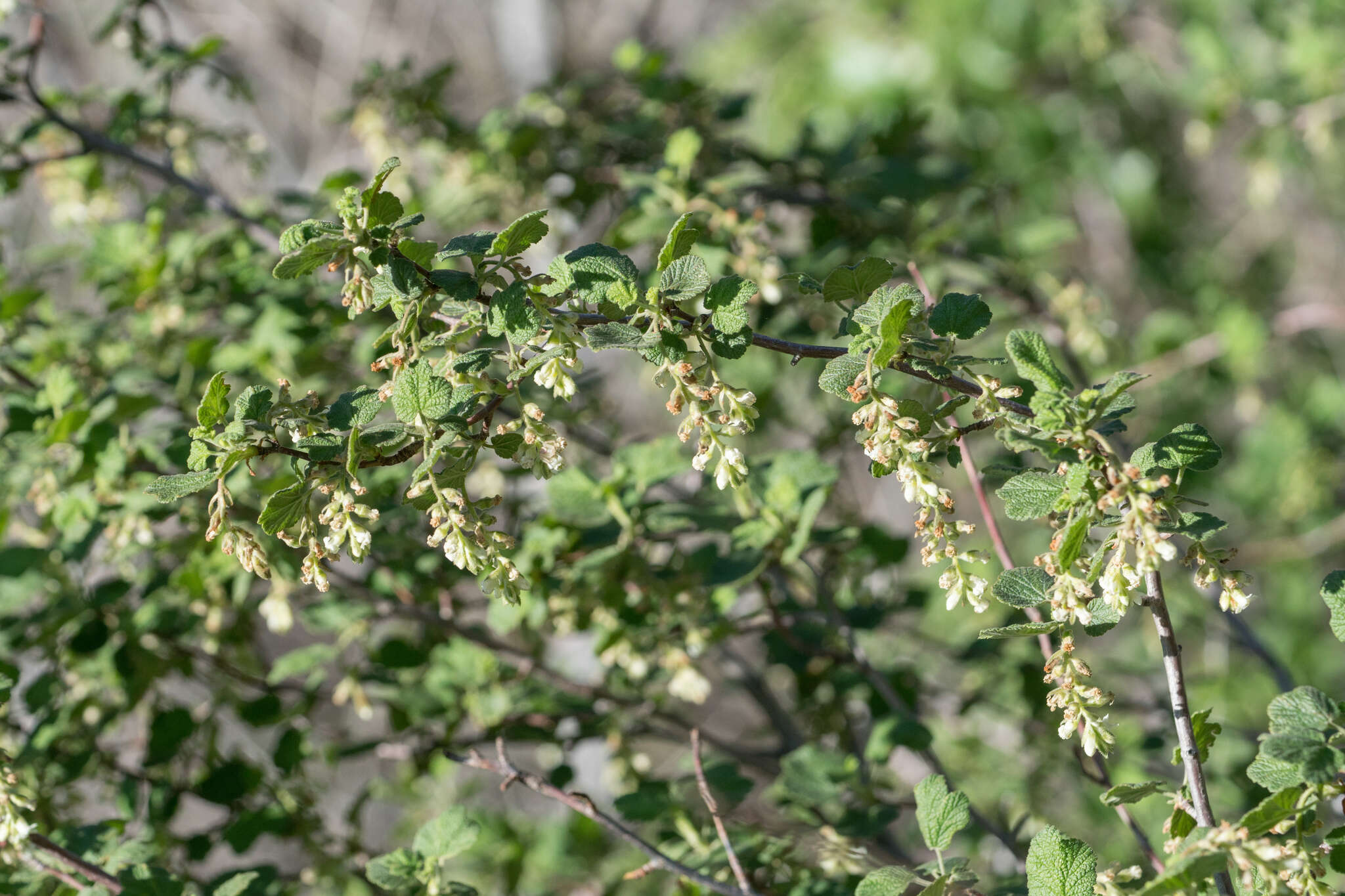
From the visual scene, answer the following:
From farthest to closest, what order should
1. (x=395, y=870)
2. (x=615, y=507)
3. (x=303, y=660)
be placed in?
(x=303, y=660) < (x=615, y=507) < (x=395, y=870)

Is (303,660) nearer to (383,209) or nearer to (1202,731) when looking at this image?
(383,209)

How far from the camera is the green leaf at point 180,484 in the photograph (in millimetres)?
773

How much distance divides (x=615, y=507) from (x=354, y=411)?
47 centimetres

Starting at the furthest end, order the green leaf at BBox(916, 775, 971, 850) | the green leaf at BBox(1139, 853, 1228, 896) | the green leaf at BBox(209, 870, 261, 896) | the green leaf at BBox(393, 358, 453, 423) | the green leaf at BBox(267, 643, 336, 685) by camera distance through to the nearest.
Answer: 1. the green leaf at BBox(267, 643, 336, 685)
2. the green leaf at BBox(209, 870, 261, 896)
3. the green leaf at BBox(916, 775, 971, 850)
4. the green leaf at BBox(393, 358, 453, 423)
5. the green leaf at BBox(1139, 853, 1228, 896)

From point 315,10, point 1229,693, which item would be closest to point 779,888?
point 1229,693

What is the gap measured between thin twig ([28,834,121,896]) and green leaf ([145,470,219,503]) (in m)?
0.45

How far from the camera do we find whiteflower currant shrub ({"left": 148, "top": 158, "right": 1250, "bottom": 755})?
2.56ft

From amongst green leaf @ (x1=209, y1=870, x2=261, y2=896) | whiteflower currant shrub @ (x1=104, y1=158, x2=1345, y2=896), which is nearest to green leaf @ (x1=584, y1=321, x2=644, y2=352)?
whiteflower currant shrub @ (x1=104, y1=158, x2=1345, y2=896)

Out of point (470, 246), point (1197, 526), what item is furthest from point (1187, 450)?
point (470, 246)

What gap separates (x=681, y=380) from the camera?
2.69 feet

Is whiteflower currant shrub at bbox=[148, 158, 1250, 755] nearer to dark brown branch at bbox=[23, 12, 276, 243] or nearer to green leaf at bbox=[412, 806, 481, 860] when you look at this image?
green leaf at bbox=[412, 806, 481, 860]

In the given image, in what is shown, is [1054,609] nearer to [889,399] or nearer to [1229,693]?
[889,399]

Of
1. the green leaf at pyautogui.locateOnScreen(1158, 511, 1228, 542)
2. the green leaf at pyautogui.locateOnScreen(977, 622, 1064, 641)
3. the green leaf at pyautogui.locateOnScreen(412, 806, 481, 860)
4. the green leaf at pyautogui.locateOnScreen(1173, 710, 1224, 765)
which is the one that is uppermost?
the green leaf at pyautogui.locateOnScreen(1158, 511, 1228, 542)

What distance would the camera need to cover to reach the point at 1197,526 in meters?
0.81
